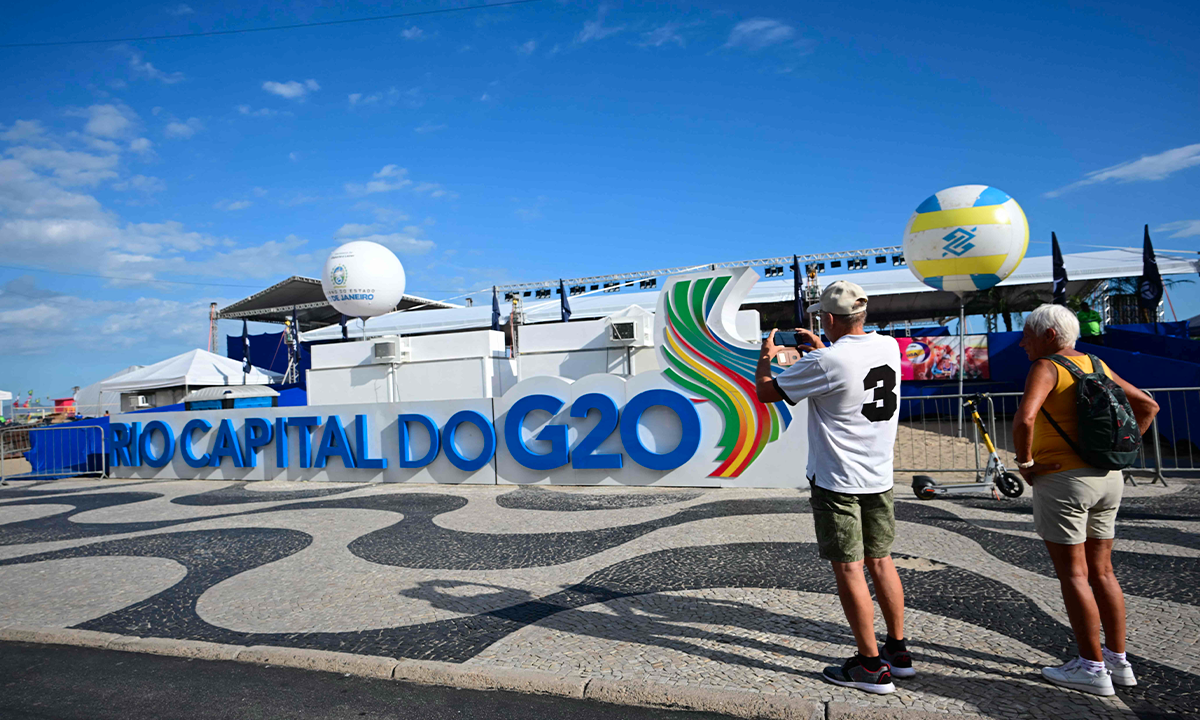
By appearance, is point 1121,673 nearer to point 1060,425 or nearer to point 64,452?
point 1060,425

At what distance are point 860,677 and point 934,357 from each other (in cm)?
2107

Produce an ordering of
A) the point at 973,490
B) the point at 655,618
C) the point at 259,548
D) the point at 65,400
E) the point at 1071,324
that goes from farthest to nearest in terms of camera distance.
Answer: the point at 65,400 < the point at 973,490 < the point at 259,548 < the point at 655,618 < the point at 1071,324

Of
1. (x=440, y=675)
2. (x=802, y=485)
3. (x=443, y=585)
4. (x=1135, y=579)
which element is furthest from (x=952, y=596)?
(x=802, y=485)

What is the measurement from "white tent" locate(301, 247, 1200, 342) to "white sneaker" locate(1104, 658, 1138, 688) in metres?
23.1

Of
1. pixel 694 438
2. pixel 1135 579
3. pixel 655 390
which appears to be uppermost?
pixel 655 390

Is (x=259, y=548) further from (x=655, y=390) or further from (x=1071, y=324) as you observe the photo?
(x=1071, y=324)

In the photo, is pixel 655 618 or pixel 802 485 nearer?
pixel 655 618

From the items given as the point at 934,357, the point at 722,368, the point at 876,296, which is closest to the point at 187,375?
the point at 722,368

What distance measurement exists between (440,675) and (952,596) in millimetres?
3402

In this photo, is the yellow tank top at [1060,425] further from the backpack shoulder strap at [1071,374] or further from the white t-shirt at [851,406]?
the white t-shirt at [851,406]

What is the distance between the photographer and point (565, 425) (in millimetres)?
11078

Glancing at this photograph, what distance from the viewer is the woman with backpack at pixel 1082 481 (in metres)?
3.20

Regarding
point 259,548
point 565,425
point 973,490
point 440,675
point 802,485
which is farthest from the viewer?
point 565,425

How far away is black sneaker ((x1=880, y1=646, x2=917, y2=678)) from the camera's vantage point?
345cm
